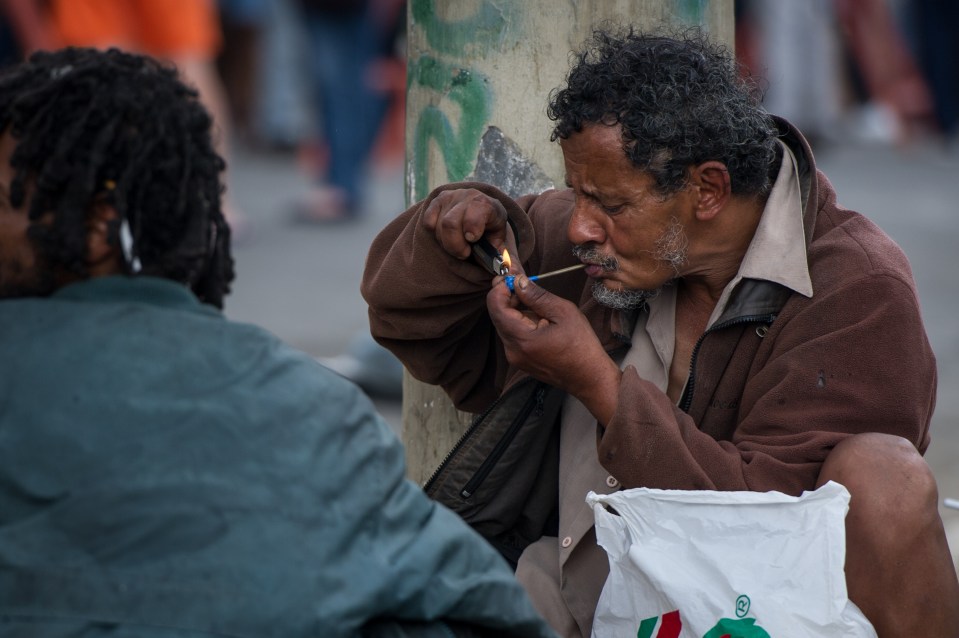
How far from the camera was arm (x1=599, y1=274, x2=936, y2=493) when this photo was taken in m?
2.43

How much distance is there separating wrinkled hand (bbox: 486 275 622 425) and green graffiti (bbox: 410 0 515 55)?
27.0 inches

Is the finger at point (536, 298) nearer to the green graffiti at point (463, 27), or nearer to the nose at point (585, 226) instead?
the nose at point (585, 226)

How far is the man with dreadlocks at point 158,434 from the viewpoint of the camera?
1.75 m

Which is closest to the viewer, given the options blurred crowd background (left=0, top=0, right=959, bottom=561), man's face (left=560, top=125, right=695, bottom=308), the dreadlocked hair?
the dreadlocked hair

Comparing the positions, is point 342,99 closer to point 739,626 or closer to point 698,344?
point 698,344

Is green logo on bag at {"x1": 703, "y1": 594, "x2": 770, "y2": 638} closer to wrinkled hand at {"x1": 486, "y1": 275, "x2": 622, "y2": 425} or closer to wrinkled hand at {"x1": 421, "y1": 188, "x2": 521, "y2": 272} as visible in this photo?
wrinkled hand at {"x1": 486, "y1": 275, "x2": 622, "y2": 425}

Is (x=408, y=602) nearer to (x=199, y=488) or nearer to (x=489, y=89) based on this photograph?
(x=199, y=488)

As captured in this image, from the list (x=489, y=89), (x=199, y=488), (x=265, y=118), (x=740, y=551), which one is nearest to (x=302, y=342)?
(x=489, y=89)

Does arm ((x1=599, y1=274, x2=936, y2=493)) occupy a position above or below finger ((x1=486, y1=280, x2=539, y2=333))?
below

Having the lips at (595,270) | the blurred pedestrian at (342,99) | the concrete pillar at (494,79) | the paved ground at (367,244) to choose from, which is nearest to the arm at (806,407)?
the lips at (595,270)

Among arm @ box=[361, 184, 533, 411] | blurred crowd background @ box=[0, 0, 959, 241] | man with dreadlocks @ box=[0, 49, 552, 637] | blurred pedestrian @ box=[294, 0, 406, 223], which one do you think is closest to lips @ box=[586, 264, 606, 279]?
arm @ box=[361, 184, 533, 411]

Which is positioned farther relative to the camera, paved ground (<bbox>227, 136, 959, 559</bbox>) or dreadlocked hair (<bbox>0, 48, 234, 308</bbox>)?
Answer: paved ground (<bbox>227, 136, 959, 559</bbox>)

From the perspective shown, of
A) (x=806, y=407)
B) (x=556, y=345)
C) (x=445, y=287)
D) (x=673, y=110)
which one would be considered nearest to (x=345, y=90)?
(x=445, y=287)

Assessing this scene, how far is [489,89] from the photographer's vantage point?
306 centimetres
